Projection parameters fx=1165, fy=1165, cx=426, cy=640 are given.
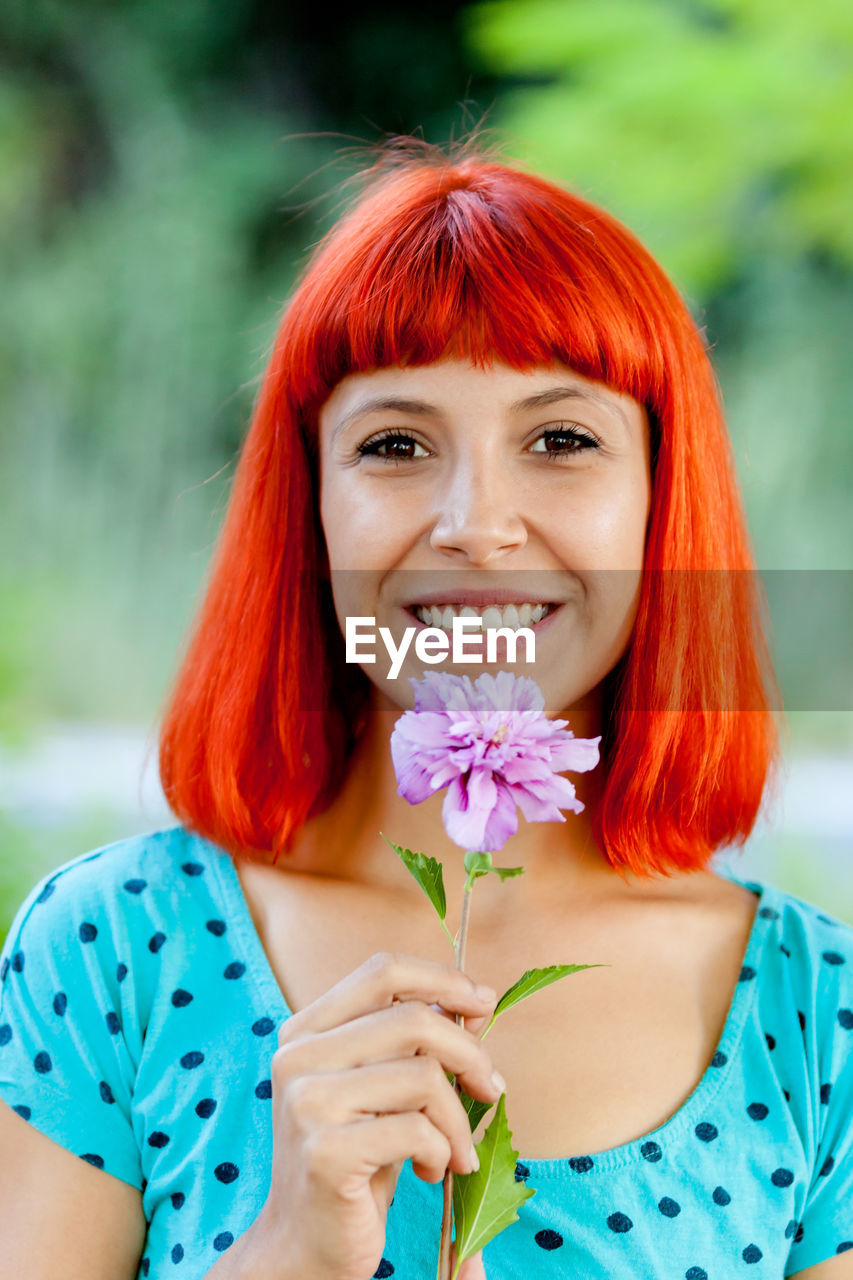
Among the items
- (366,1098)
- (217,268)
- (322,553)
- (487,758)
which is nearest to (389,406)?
(322,553)

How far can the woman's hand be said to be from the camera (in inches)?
26.5

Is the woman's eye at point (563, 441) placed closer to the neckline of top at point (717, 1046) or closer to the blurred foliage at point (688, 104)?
the neckline of top at point (717, 1046)

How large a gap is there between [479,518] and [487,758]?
312 millimetres

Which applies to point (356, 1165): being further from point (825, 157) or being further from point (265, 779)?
point (825, 157)

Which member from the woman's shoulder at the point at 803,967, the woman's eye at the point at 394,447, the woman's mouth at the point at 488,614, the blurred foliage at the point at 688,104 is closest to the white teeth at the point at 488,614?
the woman's mouth at the point at 488,614

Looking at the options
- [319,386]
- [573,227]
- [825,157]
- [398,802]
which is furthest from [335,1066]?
[825,157]

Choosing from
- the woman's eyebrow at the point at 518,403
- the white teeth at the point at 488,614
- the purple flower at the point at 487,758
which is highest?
the woman's eyebrow at the point at 518,403

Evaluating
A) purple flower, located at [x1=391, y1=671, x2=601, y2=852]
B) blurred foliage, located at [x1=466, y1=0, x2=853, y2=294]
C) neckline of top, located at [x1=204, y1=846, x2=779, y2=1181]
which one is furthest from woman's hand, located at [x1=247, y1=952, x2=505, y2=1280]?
blurred foliage, located at [x1=466, y1=0, x2=853, y2=294]

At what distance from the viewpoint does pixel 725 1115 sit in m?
0.97

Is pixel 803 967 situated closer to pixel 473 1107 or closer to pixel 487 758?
pixel 473 1107

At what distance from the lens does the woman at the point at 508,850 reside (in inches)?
36.2

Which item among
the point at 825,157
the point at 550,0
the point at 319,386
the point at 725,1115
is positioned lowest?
the point at 725,1115

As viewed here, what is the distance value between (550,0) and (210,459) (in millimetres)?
1055

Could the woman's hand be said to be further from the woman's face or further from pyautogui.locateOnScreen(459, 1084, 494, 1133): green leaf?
the woman's face
